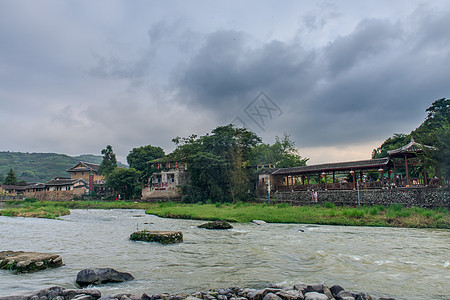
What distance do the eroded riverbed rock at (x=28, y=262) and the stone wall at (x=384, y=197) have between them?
22641 mm

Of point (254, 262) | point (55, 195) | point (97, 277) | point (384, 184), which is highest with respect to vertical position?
point (384, 184)

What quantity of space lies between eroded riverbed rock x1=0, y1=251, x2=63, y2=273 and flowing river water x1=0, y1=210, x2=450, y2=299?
195 millimetres

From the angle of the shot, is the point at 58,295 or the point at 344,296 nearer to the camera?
the point at 344,296

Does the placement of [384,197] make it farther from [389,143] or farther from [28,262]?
[28,262]

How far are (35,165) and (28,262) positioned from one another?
518ft

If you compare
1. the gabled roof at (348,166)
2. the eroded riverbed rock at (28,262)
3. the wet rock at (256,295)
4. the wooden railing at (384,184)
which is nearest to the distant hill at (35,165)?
the gabled roof at (348,166)

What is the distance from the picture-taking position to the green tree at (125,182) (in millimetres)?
48219

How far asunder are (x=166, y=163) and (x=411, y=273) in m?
42.6

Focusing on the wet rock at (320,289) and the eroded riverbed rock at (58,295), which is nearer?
the eroded riverbed rock at (58,295)

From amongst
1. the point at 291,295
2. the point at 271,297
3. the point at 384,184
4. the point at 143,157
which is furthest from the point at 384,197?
the point at 143,157

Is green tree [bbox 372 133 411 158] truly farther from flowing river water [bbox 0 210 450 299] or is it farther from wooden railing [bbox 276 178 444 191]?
flowing river water [bbox 0 210 450 299]

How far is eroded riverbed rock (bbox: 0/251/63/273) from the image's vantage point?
23.2 feet

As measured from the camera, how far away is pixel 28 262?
7.14 m

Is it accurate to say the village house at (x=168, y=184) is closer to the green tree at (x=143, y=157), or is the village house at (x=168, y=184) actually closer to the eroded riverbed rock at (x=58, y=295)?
the green tree at (x=143, y=157)
